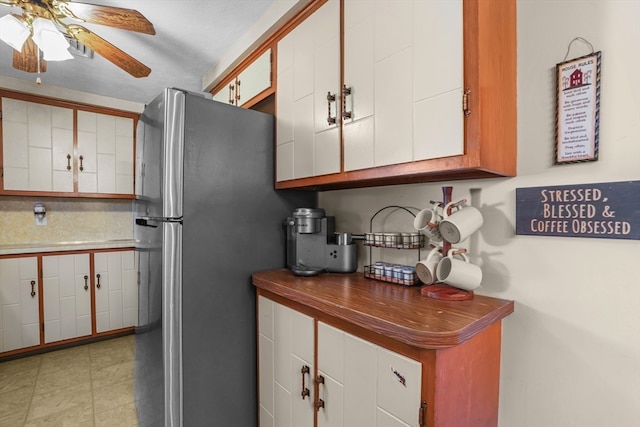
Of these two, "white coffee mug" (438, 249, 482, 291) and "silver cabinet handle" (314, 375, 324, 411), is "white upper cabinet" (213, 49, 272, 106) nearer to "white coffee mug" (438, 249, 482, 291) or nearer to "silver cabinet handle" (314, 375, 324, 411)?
"white coffee mug" (438, 249, 482, 291)

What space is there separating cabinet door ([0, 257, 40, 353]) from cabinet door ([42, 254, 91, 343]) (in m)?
0.08

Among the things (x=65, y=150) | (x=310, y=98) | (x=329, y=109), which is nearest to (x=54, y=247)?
(x=65, y=150)

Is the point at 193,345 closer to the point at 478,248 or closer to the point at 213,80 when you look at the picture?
the point at 478,248

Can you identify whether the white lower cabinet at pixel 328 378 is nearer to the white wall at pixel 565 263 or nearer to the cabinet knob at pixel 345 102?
the white wall at pixel 565 263

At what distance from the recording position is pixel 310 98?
62.3 inches

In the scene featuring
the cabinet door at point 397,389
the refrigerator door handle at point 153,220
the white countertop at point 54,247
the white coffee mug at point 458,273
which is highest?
the refrigerator door handle at point 153,220

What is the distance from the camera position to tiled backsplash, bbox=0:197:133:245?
3111 mm

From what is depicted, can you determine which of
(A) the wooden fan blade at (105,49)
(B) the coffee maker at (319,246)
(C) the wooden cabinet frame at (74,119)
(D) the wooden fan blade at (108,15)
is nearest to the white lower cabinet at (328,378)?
(B) the coffee maker at (319,246)

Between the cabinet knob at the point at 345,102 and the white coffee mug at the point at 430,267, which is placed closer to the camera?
the white coffee mug at the point at 430,267

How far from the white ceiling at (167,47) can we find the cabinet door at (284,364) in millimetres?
1624

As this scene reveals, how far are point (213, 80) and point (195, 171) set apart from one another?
1.50 metres

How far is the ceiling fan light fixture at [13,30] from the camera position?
1.49 metres

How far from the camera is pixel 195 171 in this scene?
4.92 feet

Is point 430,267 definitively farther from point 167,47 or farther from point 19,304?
point 19,304
